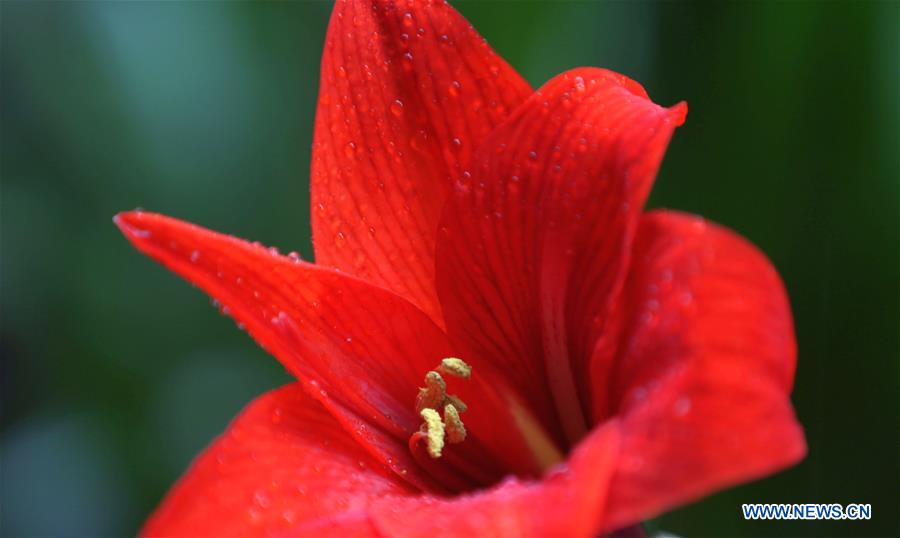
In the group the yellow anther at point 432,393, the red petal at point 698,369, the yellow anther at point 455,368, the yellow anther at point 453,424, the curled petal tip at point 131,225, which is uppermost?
the curled petal tip at point 131,225

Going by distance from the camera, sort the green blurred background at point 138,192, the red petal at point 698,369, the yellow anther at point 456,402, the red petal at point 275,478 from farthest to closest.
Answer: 1. the green blurred background at point 138,192
2. the yellow anther at point 456,402
3. the red petal at point 275,478
4. the red petal at point 698,369

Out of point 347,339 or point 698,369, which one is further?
point 347,339

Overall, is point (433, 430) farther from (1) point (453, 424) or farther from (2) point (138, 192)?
(2) point (138, 192)

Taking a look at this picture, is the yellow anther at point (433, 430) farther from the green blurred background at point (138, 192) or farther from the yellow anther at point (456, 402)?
the green blurred background at point (138, 192)

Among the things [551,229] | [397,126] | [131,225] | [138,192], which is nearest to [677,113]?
[551,229]

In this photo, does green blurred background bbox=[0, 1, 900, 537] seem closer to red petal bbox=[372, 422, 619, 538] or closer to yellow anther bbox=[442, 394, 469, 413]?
yellow anther bbox=[442, 394, 469, 413]

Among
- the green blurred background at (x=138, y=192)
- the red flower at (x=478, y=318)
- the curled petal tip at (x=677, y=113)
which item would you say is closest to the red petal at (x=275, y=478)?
the red flower at (x=478, y=318)

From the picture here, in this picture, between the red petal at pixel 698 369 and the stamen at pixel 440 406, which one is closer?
the red petal at pixel 698 369

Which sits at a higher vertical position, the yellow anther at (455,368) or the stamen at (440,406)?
the yellow anther at (455,368)
